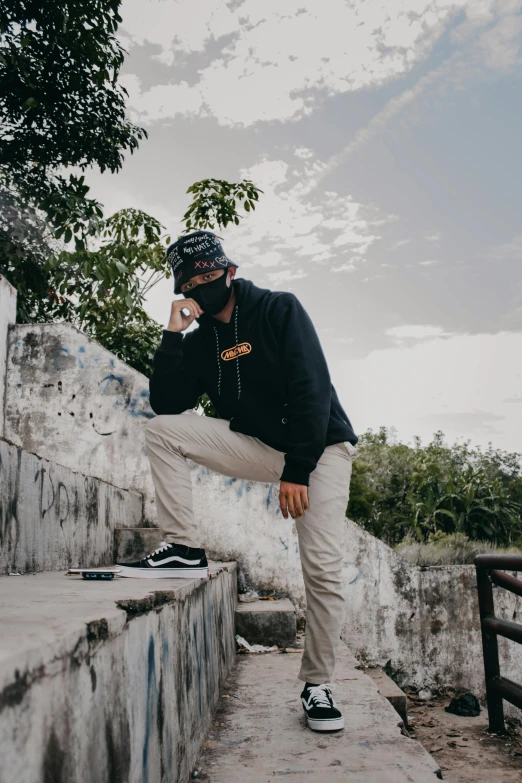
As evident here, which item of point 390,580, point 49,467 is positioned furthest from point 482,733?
point 49,467

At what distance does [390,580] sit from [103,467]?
9.10 ft

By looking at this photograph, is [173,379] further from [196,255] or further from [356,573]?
[356,573]

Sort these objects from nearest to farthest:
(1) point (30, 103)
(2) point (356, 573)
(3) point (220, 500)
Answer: (3) point (220, 500)
(2) point (356, 573)
(1) point (30, 103)

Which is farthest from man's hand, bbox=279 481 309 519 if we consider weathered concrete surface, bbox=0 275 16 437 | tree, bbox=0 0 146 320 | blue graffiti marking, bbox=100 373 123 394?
tree, bbox=0 0 146 320

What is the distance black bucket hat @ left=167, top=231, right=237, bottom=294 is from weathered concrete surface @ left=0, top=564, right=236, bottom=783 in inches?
54.5

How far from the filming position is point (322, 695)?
2.38 meters

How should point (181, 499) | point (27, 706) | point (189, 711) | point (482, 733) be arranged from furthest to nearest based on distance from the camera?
point (482, 733)
point (181, 499)
point (189, 711)
point (27, 706)

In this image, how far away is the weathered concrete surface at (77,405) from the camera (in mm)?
5574

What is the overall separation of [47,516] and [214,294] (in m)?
1.33

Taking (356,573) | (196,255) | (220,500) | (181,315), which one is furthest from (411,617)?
(196,255)

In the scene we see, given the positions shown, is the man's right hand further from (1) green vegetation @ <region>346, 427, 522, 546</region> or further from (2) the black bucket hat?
(1) green vegetation @ <region>346, 427, 522, 546</region>

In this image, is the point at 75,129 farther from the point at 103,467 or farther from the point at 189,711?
the point at 189,711

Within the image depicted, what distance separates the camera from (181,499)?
104 inches

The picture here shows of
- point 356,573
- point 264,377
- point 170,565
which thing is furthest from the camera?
point 356,573
